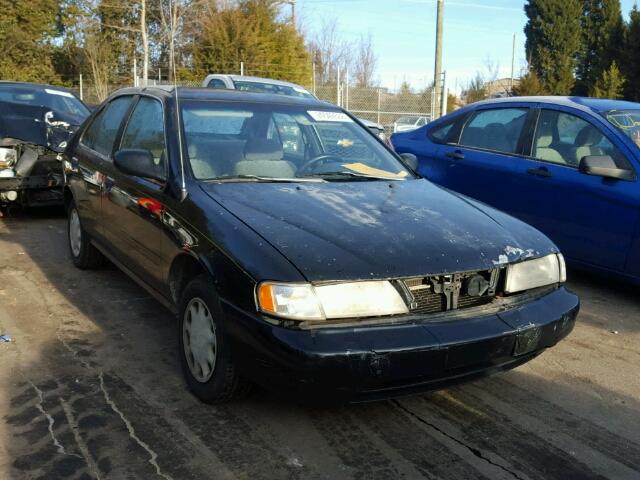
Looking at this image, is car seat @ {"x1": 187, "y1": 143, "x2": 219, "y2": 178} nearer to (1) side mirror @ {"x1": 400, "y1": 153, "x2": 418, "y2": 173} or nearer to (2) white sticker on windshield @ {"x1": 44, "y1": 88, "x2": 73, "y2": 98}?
(1) side mirror @ {"x1": 400, "y1": 153, "x2": 418, "y2": 173}

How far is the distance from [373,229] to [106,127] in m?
2.84

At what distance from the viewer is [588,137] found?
527cm

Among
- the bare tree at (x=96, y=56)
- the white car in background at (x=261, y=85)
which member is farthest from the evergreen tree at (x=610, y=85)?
the bare tree at (x=96, y=56)

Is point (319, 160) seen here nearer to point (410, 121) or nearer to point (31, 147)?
point (31, 147)

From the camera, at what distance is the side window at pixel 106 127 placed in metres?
4.80

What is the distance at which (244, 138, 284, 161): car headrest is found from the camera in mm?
3920

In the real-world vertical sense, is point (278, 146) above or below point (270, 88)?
below

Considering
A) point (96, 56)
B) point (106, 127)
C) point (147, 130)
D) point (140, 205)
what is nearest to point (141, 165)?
point (140, 205)

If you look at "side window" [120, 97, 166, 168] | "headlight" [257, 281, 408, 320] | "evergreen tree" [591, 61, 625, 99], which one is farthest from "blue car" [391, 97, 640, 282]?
"evergreen tree" [591, 61, 625, 99]

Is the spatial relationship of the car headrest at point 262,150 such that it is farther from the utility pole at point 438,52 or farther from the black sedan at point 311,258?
the utility pole at point 438,52

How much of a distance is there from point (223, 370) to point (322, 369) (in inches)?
24.7

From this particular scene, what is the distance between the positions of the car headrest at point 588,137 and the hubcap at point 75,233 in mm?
4160

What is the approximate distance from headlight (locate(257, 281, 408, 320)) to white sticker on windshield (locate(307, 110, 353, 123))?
199cm

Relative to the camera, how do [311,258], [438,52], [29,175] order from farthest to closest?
[438,52] → [29,175] → [311,258]
